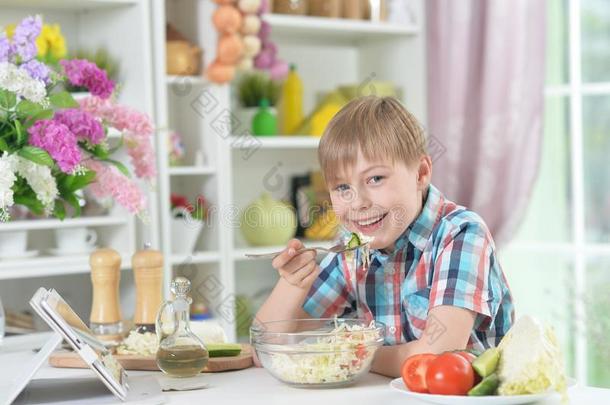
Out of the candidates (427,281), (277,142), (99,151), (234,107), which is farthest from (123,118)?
(234,107)

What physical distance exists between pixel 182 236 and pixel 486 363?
80.7 inches

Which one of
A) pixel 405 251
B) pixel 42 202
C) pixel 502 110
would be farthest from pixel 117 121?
pixel 502 110

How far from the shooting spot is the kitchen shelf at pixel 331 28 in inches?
133

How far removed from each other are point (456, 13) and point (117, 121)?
1794 millimetres

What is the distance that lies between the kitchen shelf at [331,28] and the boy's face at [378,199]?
1729 millimetres

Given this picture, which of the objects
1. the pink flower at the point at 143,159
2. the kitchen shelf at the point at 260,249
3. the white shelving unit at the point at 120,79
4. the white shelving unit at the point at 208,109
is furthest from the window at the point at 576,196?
the pink flower at the point at 143,159

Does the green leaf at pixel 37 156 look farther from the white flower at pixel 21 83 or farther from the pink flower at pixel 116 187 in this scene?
the pink flower at pixel 116 187

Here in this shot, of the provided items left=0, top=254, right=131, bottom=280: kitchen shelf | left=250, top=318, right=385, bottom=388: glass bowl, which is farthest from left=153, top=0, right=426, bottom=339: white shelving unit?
left=250, top=318, right=385, bottom=388: glass bowl

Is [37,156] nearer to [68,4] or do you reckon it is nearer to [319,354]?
[319,354]

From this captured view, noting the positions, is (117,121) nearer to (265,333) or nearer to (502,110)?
(265,333)

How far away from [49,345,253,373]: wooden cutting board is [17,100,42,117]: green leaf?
0.45 meters

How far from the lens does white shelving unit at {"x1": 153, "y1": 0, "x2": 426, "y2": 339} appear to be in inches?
127

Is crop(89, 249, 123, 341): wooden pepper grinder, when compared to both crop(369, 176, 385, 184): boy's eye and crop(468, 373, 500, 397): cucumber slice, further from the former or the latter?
crop(468, 373, 500, 397): cucumber slice

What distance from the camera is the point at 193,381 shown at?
1509 mm
